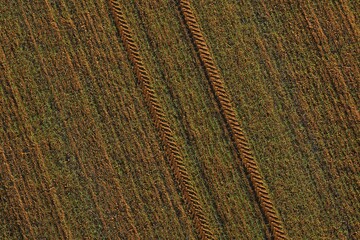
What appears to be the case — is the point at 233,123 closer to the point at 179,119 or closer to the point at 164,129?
the point at 179,119

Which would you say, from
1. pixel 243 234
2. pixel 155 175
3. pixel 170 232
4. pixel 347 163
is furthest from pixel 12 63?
pixel 347 163

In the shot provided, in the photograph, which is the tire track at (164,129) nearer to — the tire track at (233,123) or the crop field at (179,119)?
the crop field at (179,119)

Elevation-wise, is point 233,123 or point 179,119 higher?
point 233,123

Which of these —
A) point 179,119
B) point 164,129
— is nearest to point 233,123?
point 179,119

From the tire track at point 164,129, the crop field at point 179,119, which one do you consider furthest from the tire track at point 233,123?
the tire track at point 164,129

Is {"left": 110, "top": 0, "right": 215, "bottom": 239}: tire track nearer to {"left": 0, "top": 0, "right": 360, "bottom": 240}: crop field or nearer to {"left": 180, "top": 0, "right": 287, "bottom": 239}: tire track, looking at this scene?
{"left": 0, "top": 0, "right": 360, "bottom": 240}: crop field

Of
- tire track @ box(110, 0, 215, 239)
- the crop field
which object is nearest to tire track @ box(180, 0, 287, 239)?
the crop field

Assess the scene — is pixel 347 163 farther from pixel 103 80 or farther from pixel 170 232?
pixel 103 80
